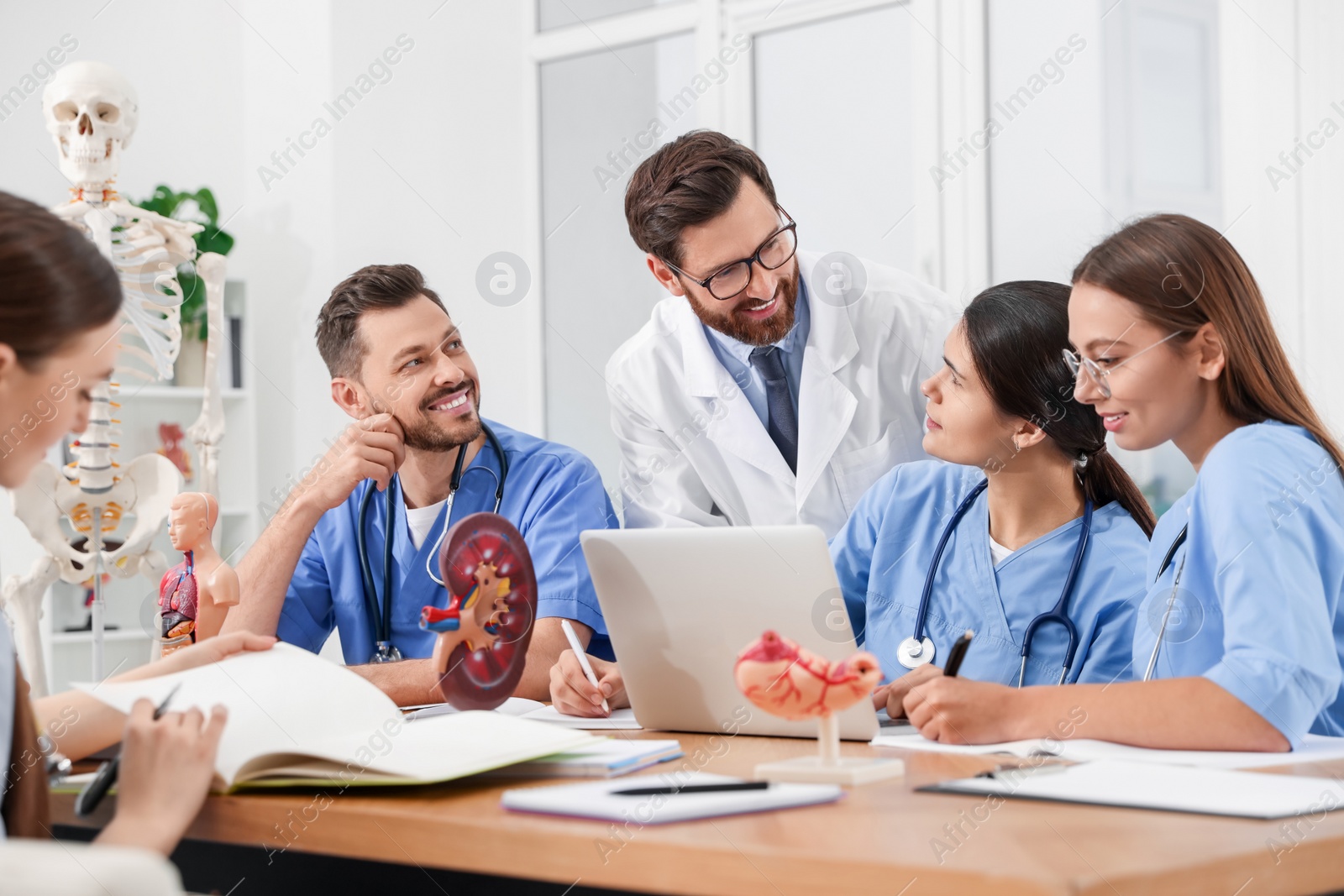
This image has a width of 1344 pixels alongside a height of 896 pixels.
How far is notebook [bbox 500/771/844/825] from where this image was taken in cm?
95

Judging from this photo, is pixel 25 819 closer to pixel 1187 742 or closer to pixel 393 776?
pixel 393 776

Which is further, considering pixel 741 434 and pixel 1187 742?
pixel 741 434

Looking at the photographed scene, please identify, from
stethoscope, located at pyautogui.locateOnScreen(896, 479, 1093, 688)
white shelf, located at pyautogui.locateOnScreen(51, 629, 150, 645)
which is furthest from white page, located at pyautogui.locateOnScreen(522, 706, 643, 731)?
white shelf, located at pyautogui.locateOnScreen(51, 629, 150, 645)

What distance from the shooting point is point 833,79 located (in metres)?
4.08

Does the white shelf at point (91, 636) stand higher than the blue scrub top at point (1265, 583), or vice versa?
the blue scrub top at point (1265, 583)

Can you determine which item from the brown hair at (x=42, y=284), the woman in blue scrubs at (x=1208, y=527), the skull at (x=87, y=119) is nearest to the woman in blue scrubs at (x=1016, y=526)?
the woman in blue scrubs at (x=1208, y=527)

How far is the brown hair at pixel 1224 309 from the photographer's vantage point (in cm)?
150

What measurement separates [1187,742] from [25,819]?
1.05m

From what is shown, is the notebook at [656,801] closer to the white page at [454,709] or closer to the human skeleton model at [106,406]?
the white page at [454,709]

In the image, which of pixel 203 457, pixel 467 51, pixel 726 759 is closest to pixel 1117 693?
pixel 726 759

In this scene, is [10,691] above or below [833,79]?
below

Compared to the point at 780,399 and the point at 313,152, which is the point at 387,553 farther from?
the point at 313,152

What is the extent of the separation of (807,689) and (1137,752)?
371 millimetres

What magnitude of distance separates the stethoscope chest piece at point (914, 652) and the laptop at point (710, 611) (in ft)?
1.38
